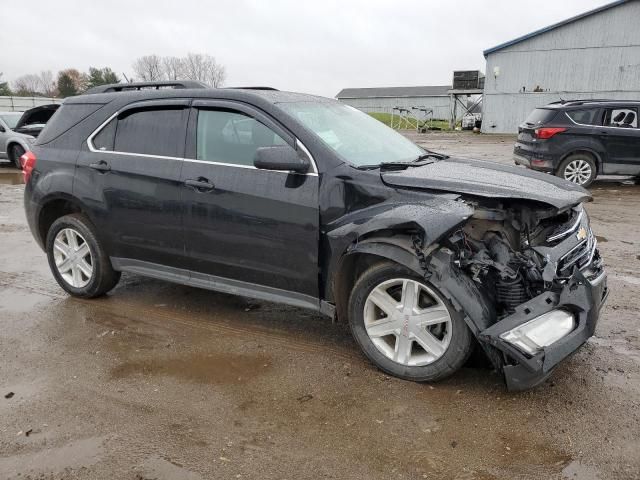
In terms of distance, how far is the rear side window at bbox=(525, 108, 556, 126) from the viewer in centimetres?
1071

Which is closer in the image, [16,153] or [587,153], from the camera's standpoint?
[587,153]

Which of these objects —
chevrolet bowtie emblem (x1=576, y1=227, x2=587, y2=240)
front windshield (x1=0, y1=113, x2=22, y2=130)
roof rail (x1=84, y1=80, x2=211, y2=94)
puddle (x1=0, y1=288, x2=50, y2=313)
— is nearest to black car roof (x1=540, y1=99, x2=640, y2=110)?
chevrolet bowtie emblem (x1=576, y1=227, x2=587, y2=240)

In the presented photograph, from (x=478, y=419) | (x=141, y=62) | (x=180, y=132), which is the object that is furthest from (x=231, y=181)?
(x=141, y=62)

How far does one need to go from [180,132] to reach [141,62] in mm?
76007

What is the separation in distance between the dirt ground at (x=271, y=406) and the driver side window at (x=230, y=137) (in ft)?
4.42

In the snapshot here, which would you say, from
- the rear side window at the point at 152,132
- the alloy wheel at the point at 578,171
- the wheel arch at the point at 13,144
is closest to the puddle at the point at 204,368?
the rear side window at the point at 152,132

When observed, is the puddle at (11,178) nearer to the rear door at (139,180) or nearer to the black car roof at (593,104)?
the rear door at (139,180)

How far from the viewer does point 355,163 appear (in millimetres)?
3646

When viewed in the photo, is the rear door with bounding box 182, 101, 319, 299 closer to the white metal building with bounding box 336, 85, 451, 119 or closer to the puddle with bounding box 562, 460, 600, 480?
the puddle with bounding box 562, 460, 600, 480

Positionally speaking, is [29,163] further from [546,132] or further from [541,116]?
[541,116]

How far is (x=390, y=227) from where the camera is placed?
3.18 metres

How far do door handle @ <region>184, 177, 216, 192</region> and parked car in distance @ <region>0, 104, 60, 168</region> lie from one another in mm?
12779

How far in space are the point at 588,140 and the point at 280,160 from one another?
908 centimetres

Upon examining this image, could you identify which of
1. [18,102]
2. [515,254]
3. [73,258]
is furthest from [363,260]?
[18,102]
